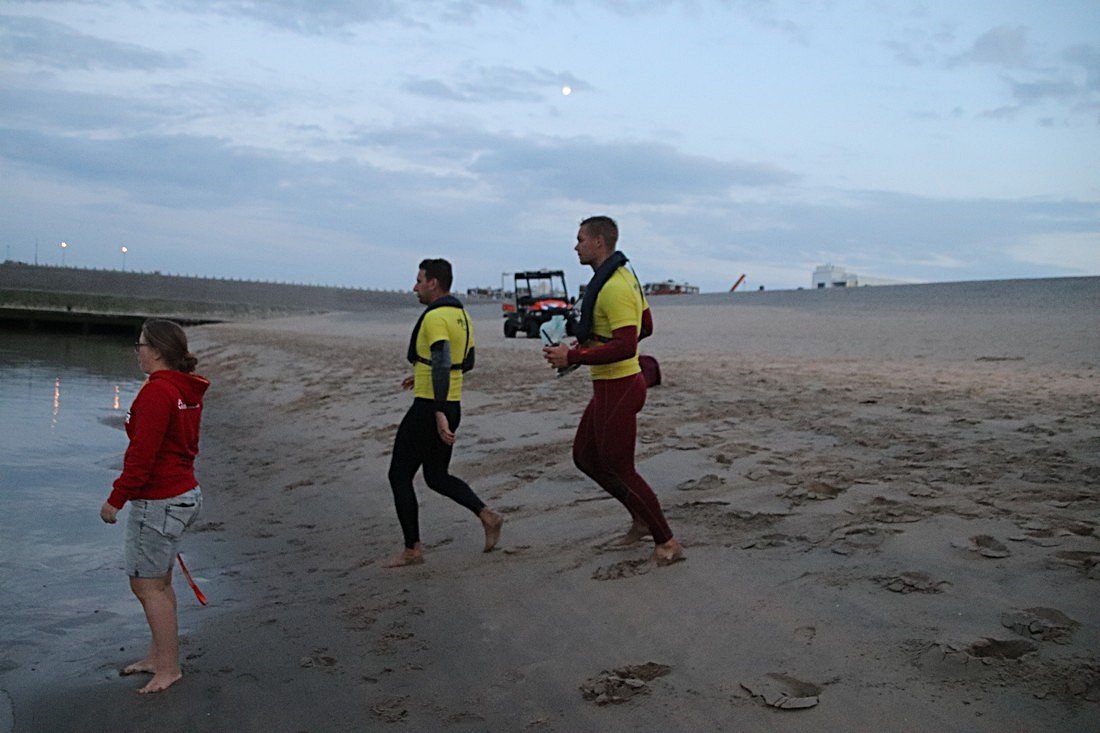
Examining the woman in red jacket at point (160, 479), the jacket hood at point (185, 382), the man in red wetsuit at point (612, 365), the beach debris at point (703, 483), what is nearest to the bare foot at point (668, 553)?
the man in red wetsuit at point (612, 365)

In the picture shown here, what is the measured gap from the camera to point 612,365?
5.25 meters

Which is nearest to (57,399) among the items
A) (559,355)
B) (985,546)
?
(559,355)

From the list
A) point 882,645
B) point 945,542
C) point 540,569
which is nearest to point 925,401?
point 945,542

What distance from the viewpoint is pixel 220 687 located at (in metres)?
4.41

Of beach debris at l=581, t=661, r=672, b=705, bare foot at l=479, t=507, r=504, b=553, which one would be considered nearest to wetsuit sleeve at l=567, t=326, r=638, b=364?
bare foot at l=479, t=507, r=504, b=553

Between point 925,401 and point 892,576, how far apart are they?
20.1 ft

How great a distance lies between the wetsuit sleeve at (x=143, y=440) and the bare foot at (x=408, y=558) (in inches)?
84.2

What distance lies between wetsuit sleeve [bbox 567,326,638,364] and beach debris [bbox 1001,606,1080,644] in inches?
83.2

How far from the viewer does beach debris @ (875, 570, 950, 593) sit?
14.6ft

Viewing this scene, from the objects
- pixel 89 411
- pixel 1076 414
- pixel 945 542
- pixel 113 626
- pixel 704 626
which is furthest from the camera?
pixel 89 411

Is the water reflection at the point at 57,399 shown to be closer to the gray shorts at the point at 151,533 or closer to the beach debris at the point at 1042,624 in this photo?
the gray shorts at the point at 151,533

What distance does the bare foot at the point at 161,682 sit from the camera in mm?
4355

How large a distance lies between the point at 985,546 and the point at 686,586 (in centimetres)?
150

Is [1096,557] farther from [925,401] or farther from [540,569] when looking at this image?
[925,401]
